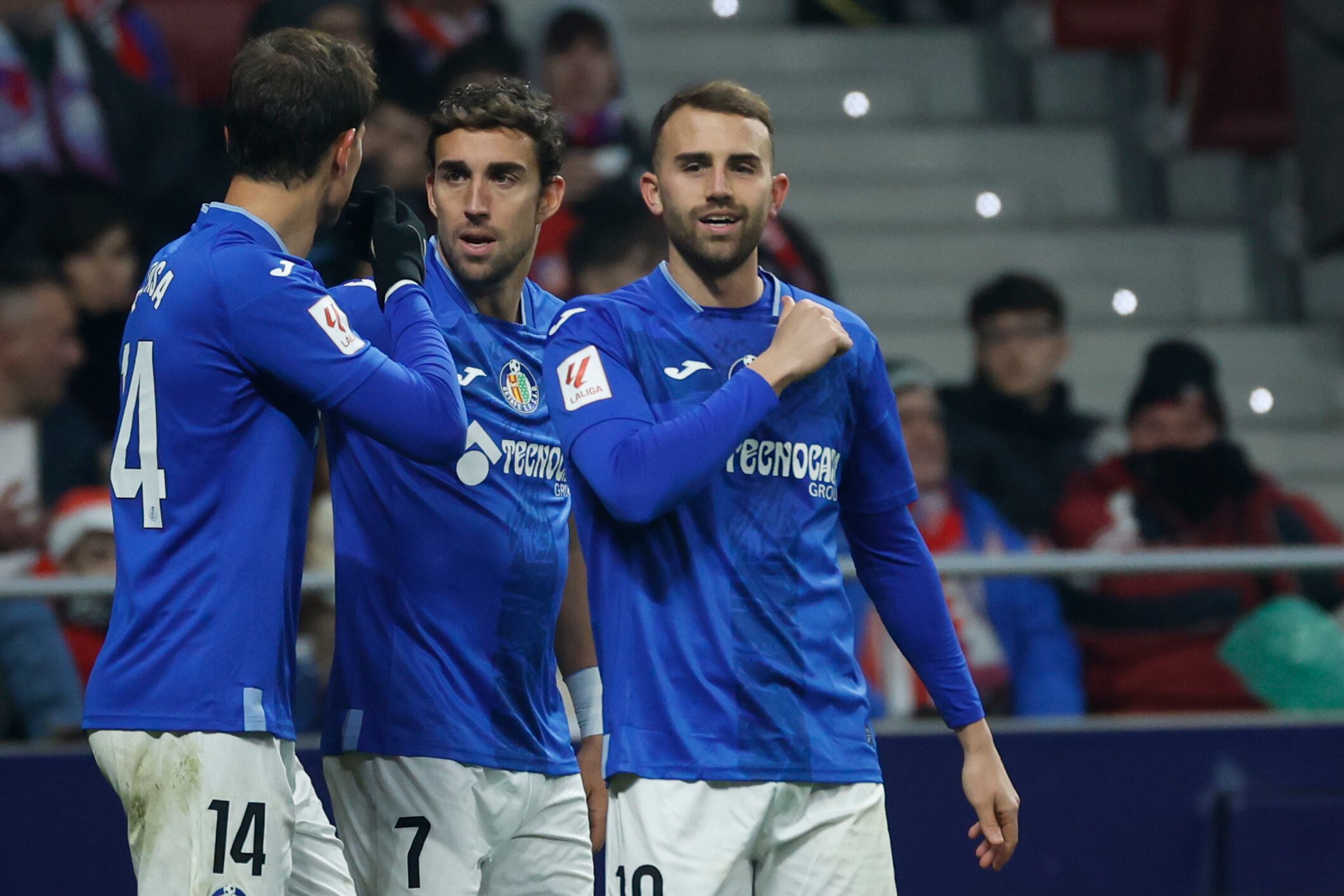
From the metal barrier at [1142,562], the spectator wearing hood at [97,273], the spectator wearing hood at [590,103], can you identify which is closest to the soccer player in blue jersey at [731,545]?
the metal barrier at [1142,562]

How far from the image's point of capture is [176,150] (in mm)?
6664

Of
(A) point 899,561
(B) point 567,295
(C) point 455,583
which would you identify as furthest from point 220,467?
(B) point 567,295

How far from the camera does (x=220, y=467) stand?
8.69 ft

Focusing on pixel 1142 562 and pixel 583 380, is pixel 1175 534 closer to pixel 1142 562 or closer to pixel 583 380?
pixel 1142 562

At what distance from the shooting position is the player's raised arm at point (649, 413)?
2.67m

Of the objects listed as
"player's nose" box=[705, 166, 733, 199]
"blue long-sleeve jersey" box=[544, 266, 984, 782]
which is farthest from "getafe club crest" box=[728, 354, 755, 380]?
"player's nose" box=[705, 166, 733, 199]

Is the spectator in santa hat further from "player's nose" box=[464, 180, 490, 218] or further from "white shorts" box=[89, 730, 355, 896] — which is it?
"white shorts" box=[89, 730, 355, 896]

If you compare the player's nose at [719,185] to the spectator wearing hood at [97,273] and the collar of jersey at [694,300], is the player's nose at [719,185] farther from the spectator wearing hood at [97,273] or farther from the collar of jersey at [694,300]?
the spectator wearing hood at [97,273]

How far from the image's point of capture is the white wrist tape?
11.2 ft

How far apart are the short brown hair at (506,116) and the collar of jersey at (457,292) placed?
0.51 ft

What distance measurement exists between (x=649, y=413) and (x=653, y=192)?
41 cm

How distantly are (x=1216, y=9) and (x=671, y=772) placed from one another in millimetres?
6646

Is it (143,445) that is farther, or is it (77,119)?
(77,119)

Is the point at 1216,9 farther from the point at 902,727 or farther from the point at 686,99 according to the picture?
the point at 686,99
